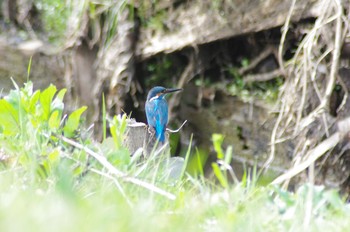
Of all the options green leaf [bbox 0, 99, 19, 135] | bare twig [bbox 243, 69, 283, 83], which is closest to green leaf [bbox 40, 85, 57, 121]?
green leaf [bbox 0, 99, 19, 135]

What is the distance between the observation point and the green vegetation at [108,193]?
2307 millimetres

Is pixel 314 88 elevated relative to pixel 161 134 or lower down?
lower down

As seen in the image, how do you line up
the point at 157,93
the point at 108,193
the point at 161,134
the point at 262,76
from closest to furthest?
1. the point at 108,193
2. the point at 161,134
3. the point at 157,93
4. the point at 262,76

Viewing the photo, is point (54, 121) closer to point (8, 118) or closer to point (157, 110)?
point (8, 118)

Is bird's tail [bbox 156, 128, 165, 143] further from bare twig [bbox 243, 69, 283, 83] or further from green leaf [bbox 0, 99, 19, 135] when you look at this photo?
bare twig [bbox 243, 69, 283, 83]

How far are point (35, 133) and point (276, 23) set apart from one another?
116 inches

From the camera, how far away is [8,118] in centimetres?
349

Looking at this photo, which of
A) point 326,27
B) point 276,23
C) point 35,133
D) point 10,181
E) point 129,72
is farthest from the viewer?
point 129,72

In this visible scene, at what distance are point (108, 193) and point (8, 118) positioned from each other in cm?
92

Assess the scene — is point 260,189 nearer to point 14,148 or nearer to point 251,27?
point 14,148

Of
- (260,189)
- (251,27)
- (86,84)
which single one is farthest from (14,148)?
A: (86,84)

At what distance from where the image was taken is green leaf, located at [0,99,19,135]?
3.47m

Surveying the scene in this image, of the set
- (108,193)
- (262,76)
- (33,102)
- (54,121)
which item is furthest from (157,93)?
(108,193)

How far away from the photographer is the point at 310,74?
5.51 metres
